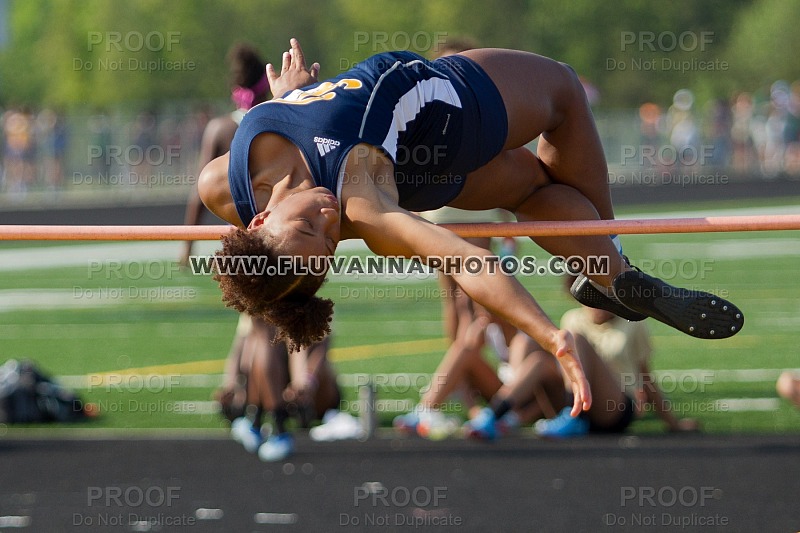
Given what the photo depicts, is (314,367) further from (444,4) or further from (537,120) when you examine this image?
(444,4)

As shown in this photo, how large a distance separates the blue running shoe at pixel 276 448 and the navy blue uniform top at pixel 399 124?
301cm

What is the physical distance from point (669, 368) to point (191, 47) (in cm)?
4058

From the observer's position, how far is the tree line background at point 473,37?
146 feet

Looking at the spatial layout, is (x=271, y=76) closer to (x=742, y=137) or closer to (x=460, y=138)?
(x=460, y=138)

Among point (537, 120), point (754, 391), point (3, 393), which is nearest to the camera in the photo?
point (537, 120)

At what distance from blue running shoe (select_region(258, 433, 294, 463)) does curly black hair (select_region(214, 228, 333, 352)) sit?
3.09 m

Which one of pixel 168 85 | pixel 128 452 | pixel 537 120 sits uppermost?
pixel 168 85

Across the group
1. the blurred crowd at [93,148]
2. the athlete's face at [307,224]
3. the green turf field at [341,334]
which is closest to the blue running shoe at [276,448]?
the green turf field at [341,334]

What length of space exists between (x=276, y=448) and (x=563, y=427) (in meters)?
1.70

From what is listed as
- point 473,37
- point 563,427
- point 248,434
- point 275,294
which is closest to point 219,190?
point 275,294

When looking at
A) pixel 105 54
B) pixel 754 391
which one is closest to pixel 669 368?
pixel 754 391

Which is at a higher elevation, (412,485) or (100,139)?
(100,139)

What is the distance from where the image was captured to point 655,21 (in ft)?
147

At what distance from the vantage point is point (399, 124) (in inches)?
163
